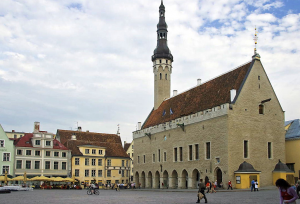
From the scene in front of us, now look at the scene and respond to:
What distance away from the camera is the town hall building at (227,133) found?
120 feet

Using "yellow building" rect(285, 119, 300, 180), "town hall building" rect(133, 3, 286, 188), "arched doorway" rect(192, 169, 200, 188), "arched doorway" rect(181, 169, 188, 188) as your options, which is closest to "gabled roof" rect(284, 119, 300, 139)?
"yellow building" rect(285, 119, 300, 180)

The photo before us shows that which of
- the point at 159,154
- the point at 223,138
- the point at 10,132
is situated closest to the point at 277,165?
the point at 223,138

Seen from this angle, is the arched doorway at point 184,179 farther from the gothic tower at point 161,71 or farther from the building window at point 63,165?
the building window at point 63,165

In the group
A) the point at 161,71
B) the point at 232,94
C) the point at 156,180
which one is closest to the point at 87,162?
the point at 156,180

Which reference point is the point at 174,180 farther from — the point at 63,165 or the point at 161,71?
the point at 161,71

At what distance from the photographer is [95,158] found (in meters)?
60.3

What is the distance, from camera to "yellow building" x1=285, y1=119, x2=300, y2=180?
131ft

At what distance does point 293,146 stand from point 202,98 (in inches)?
465

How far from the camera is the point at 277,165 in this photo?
38.2 m

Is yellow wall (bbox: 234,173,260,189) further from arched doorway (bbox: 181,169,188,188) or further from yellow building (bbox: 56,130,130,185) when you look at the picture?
yellow building (bbox: 56,130,130,185)

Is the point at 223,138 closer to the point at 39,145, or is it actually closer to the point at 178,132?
the point at 178,132

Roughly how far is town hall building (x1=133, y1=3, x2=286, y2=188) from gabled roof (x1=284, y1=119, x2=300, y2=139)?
1893 millimetres

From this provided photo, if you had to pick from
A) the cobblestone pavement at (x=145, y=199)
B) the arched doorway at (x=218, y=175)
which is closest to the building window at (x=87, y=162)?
the arched doorway at (x=218, y=175)

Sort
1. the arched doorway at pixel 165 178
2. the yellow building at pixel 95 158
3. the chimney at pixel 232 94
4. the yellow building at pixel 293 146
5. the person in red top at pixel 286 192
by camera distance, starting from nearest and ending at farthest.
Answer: the person in red top at pixel 286 192, the chimney at pixel 232 94, the yellow building at pixel 293 146, the arched doorway at pixel 165 178, the yellow building at pixel 95 158
